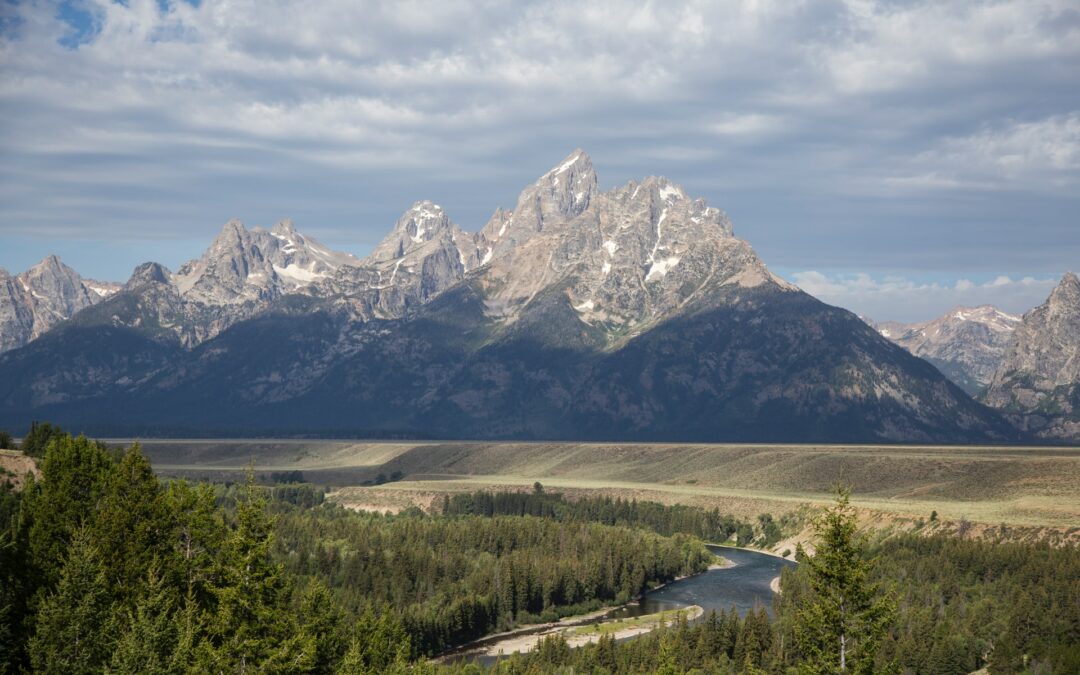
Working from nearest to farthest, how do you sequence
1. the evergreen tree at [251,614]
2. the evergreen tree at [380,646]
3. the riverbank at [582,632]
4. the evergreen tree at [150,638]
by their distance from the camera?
the evergreen tree at [150,638] → the evergreen tree at [251,614] → the evergreen tree at [380,646] → the riverbank at [582,632]

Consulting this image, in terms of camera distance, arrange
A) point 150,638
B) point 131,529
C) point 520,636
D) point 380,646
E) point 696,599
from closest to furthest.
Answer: point 150,638, point 131,529, point 380,646, point 520,636, point 696,599

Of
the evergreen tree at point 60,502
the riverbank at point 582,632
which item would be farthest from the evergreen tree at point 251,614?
the riverbank at point 582,632

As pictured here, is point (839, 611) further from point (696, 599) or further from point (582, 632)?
point (696, 599)

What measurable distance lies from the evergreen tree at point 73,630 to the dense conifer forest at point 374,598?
10 cm

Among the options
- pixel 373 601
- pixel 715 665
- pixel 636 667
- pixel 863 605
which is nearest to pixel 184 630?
pixel 863 605

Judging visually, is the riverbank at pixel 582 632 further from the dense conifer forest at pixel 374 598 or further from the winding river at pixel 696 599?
the dense conifer forest at pixel 374 598

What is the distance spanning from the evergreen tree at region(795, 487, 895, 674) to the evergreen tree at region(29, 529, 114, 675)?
37.9 metres

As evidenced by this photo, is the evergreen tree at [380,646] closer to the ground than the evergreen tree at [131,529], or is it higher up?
closer to the ground

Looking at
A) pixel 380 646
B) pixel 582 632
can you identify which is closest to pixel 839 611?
pixel 380 646

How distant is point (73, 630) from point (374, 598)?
94.6 metres

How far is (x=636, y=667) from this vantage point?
116562 millimetres

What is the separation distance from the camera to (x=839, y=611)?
51.9 metres

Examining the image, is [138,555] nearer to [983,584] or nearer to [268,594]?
[268,594]

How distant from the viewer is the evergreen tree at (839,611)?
51.3 metres
